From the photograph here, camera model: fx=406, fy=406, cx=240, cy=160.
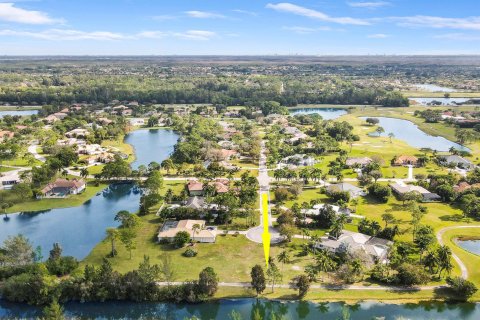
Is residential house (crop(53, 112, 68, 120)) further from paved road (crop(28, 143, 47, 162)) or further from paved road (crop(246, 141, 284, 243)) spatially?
paved road (crop(246, 141, 284, 243))

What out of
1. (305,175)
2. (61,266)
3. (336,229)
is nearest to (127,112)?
(305,175)

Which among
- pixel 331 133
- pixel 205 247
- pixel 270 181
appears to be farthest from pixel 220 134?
pixel 205 247

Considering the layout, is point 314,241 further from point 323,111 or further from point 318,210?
point 323,111

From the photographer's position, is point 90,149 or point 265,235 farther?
point 90,149

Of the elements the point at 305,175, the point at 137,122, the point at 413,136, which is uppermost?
the point at 137,122

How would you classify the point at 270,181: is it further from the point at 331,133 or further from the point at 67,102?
the point at 67,102
